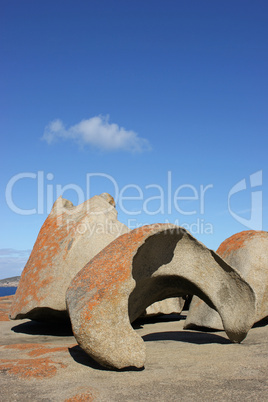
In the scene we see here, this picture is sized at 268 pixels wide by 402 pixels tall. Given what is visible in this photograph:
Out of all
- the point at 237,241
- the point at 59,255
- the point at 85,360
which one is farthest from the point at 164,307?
the point at 85,360

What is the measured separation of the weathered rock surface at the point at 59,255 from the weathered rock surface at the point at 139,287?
1563 mm

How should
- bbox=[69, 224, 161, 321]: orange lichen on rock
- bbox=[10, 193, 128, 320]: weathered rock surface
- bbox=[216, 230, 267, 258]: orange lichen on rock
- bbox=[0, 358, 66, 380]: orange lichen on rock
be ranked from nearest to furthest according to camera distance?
bbox=[0, 358, 66, 380]: orange lichen on rock → bbox=[69, 224, 161, 321]: orange lichen on rock → bbox=[10, 193, 128, 320]: weathered rock surface → bbox=[216, 230, 267, 258]: orange lichen on rock

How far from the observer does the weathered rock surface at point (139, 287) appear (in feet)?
12.4

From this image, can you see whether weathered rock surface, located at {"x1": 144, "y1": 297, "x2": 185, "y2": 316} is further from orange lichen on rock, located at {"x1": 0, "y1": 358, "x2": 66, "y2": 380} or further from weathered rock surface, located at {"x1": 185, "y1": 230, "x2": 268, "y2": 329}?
orange lichen on rock, located at {"x1": 0, "y1": 358, "x2": 66, "y2": 380}

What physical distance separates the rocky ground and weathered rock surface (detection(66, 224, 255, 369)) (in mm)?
261

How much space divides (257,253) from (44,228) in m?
4.18

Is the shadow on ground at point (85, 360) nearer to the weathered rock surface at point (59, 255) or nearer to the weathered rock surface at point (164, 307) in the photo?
the weathered rock surface at point (59, 255)

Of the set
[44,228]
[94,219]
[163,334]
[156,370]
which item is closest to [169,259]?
[156,370]

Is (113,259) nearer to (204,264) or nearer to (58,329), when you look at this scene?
(204,264)

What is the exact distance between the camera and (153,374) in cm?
367

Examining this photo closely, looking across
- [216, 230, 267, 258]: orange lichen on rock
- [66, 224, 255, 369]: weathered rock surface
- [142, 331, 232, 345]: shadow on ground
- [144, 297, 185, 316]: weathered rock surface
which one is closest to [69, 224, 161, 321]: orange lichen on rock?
[66, 224, 255, 369]: weathered rock surface

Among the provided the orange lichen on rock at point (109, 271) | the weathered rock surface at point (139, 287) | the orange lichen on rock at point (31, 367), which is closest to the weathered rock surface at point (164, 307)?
the weathered rock surface at point (139, 287)

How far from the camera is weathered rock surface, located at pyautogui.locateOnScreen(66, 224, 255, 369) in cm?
379

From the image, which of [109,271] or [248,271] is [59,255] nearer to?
[109,271]
